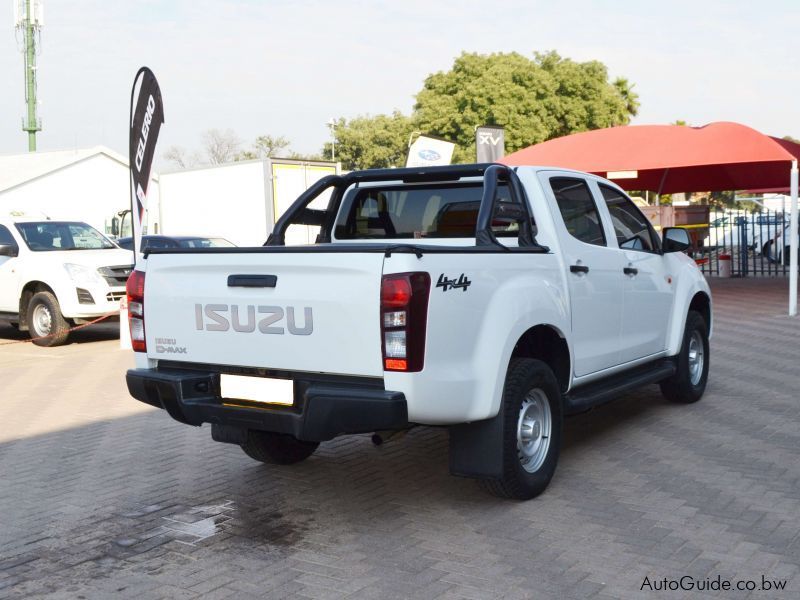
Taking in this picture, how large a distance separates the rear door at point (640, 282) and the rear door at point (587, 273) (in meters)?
0.18

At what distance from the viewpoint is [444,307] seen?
4340 millimetres

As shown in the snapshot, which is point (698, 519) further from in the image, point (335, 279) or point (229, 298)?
point (229, 298)

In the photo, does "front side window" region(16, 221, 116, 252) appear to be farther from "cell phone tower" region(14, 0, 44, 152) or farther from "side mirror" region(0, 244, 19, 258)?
"cell phone tower" region(14, 0, 44, 152)

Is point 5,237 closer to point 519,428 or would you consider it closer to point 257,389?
point 257,389

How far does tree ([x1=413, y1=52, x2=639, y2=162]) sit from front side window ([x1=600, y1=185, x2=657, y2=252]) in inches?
1632

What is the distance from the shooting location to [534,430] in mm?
5199

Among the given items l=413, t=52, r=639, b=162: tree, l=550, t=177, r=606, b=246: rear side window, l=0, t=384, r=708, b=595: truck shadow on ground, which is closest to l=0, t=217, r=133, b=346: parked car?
l=0, t=384, r=708, b=595: truck shadow on ground

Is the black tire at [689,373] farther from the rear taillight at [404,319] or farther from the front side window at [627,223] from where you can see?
the rear taillight at [404,319]

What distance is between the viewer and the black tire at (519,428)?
189 inches

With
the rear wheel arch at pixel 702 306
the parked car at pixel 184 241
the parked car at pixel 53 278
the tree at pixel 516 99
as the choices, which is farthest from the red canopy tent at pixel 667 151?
the tree at pixel 516 99

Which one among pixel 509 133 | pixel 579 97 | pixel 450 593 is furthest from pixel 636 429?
pixel 579 97

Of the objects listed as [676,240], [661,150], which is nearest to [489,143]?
[661,150]

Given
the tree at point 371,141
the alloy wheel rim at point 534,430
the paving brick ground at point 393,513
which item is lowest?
the paving brick ground at point 393,513

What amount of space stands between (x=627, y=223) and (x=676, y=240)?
44cm
